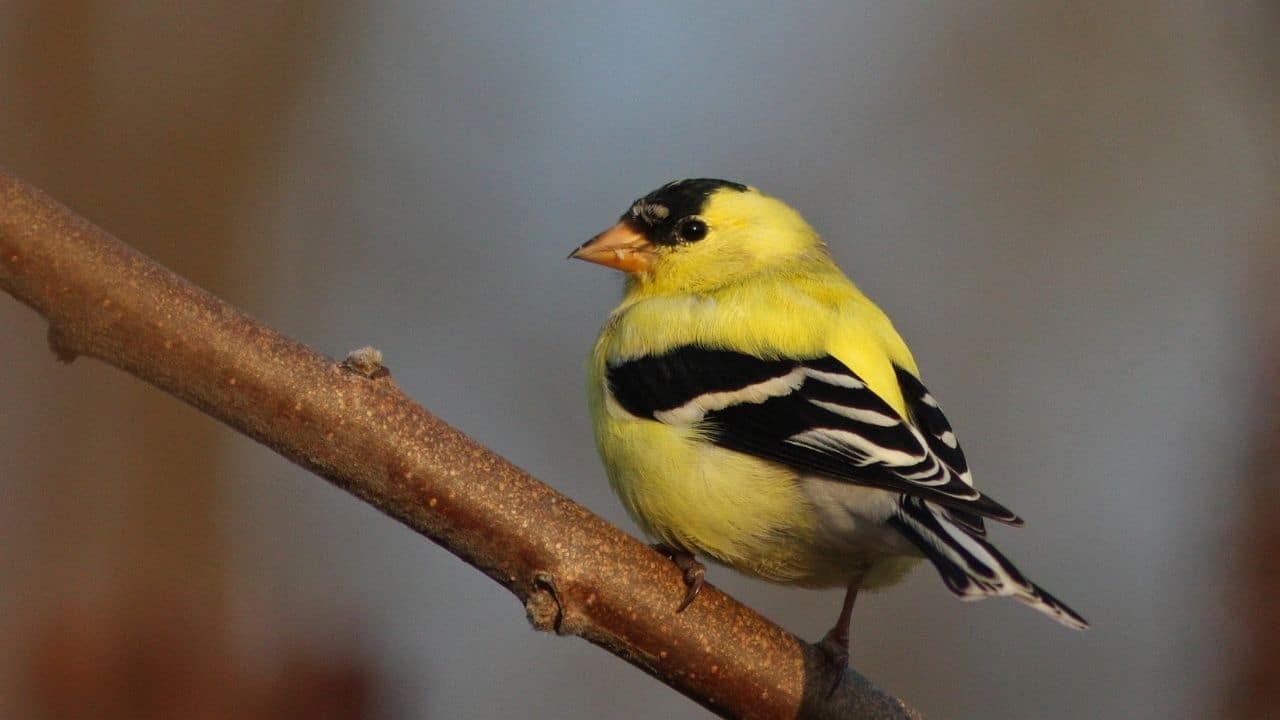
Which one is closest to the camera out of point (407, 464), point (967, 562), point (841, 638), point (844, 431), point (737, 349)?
point (407, 464)

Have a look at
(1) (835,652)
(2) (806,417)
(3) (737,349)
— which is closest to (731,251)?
(3) (737,349)

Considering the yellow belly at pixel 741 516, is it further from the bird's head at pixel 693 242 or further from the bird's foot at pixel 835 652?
the bird's head at pixel 693 242

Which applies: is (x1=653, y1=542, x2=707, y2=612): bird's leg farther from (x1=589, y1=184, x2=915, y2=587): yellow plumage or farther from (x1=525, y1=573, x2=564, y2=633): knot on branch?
(x1=589, y1=184, x2=915, y2=587): yellow plumage

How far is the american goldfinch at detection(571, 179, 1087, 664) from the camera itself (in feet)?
9.09

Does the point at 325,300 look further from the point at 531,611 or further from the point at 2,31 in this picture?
the point at 531,611

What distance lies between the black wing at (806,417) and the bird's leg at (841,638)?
352mm

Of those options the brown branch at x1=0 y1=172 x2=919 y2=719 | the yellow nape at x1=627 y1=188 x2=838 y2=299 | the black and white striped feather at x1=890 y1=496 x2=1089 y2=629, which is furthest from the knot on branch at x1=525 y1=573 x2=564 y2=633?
the yellow nape at x1=627 y1=188 x2=838 y2=299

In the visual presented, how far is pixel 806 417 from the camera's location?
3000 millimetres

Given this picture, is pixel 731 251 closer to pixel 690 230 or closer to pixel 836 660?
pixel 690 230

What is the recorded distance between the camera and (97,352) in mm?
2055

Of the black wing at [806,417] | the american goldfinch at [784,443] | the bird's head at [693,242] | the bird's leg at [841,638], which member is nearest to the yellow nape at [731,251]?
the bird's head at [693,242]

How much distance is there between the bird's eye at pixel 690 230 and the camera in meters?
4.05

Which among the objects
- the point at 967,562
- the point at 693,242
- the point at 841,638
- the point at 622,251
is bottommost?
the point at 841,638

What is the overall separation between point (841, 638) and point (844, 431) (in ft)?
1.65
